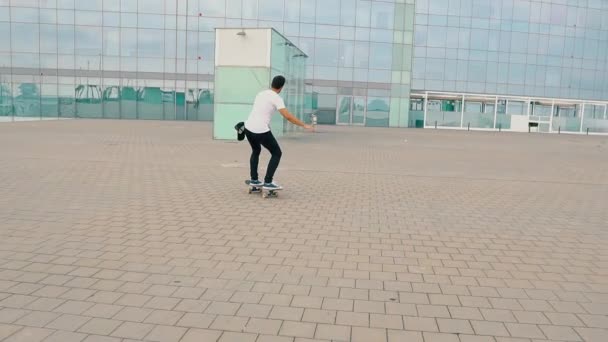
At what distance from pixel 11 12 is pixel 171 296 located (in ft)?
143

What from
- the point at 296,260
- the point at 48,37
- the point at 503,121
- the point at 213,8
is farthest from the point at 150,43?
the point at 296,260

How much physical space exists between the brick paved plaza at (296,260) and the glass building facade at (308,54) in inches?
1222

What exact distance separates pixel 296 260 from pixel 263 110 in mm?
3415

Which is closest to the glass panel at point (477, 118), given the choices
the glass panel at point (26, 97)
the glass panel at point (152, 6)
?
the glass panel at point (152, 6)

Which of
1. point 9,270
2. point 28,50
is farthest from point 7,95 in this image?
point 9,270

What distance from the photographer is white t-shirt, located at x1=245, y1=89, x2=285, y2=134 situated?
770 cm

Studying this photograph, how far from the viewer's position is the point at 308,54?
133ft

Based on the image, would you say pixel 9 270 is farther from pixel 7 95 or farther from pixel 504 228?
pixel 7 95

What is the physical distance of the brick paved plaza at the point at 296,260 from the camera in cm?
341

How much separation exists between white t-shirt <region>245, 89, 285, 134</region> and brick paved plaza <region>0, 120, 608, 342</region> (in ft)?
3.40

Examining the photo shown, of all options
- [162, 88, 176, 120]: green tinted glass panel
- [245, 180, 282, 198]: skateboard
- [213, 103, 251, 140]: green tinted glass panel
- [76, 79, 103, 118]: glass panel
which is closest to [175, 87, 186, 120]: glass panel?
[162, 88, 176, 120]: green tinted glass panel

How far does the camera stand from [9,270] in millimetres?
4289

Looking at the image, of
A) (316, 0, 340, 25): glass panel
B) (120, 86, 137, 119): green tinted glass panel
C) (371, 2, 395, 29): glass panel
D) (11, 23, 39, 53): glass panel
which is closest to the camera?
(11, 23, 39, 53): glass panel

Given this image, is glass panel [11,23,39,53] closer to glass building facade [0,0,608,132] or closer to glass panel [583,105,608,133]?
glass building facade [0,0,608,132]
